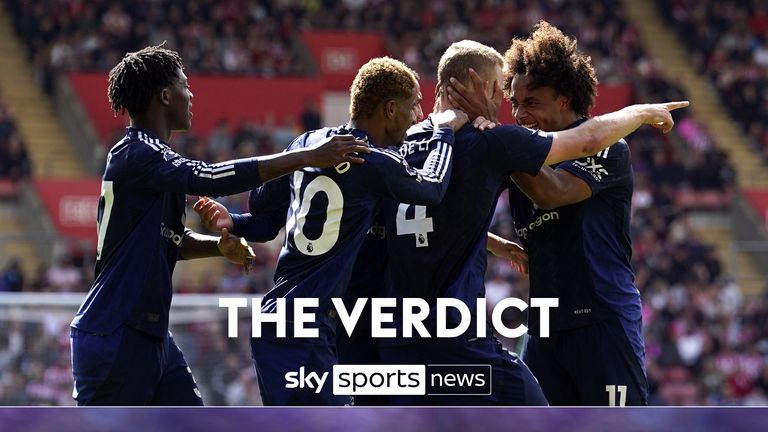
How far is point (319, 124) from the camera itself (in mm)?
19406

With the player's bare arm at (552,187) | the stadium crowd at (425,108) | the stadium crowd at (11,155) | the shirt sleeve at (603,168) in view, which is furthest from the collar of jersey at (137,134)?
the stadium crowd at (11,155)

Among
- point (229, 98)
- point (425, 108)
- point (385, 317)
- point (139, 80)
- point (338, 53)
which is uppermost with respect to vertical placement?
point (338, 53)

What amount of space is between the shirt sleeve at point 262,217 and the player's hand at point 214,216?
4 centimetres

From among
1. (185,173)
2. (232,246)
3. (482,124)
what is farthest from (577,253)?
(185,173)

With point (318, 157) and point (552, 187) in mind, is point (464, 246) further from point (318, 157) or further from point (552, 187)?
point (318, 157)

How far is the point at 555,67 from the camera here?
5.61m

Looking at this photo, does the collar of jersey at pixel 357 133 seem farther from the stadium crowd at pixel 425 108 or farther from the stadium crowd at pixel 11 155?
the stadium crowd at pixel 11 155

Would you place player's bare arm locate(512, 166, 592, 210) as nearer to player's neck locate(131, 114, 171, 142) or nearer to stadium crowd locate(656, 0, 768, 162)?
player's neck locate(131, 114, 171, 142)

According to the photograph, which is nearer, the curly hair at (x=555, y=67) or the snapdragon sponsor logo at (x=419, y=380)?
the snapdragon sponsor logo at (x=419, y=380)

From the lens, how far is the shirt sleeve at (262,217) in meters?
5.54

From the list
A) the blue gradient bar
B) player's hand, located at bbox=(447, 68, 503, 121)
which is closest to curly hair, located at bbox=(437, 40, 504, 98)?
player's hand, located at bbox=(447, 68, 503, 121)

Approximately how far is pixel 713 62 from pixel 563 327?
68.6 feet

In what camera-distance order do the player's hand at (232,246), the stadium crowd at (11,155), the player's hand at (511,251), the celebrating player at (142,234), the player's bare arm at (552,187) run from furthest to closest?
the stadium crowd at (11,155) → the player's hand at (511,251) → the player's hand at (232,246) → the player's bare arm at (552,187) → the celebrating player at (142,234)

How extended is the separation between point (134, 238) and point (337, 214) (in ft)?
2.89
